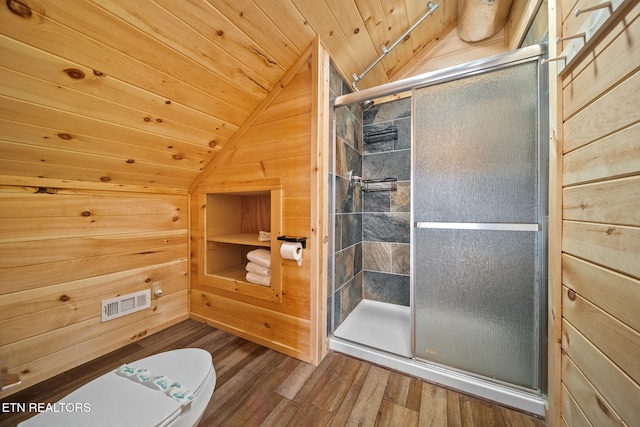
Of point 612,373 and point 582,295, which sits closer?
point 612,373

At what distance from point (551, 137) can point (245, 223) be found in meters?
2.12

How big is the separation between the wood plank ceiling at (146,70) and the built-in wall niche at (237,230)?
38 cm

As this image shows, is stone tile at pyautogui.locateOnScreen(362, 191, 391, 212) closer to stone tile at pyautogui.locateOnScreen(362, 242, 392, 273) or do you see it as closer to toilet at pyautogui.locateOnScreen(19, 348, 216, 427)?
stone tile at pyautogui.locateOnScreen(362, 242, 392, 273)

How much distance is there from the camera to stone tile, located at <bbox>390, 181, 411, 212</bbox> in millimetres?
2074

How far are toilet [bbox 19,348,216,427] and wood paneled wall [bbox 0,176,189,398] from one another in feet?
2.57

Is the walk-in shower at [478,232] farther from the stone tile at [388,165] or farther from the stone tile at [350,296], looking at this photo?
the stone tile at [388,165]

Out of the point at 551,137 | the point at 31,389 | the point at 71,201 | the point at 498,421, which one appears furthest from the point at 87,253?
the point at 551,137

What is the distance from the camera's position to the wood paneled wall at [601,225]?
56 centimetres

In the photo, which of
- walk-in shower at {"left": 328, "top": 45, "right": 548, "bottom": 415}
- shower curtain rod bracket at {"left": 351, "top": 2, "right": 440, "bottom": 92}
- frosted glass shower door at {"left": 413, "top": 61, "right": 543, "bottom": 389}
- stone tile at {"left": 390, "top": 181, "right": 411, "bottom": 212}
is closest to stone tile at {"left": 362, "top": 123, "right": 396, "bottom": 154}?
stone tile at {"left": 390, "top": 181, "right": 411, "bottom": 212}

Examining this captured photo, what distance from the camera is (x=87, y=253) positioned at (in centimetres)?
134

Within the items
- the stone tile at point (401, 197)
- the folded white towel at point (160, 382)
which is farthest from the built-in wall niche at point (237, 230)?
the stone tile at point (401, 197)

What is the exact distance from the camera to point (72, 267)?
1.28 metres

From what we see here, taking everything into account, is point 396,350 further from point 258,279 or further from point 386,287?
point 258,279

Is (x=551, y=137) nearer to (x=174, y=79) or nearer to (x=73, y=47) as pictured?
(x=174, y=79)
